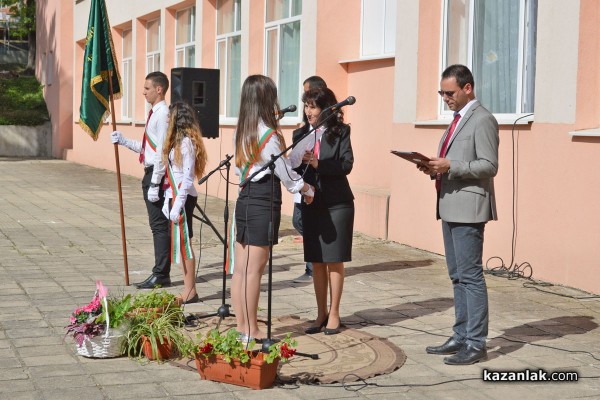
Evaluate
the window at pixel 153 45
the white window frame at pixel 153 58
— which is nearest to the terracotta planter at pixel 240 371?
the white window frame at pixel 153 58

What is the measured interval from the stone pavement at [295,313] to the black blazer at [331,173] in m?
1.07

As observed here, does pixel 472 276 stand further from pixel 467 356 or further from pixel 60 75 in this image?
pixel 60 75

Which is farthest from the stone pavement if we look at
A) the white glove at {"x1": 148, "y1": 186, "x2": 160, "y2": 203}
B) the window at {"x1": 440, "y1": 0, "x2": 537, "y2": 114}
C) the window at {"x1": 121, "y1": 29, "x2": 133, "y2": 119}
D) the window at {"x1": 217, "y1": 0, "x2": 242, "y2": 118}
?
the window at {"x1": 121, "y1": 29, "x2": 133, "y2": 119}

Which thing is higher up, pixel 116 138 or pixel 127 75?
pixel 127 75

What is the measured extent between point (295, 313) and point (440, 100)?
478 cm

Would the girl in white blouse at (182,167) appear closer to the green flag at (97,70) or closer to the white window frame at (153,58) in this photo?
the green flag at (97,70)

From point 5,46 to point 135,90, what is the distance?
29.2 meters

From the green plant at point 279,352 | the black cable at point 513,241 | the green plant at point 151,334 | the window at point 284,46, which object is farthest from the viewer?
the window at point 284,46

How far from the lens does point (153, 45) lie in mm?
25359

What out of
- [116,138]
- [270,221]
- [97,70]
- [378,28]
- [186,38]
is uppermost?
[186,38]

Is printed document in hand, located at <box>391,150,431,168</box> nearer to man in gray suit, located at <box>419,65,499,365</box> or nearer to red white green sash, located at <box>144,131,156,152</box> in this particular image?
man in gray suit, located at <box>419,65,499,365</box>

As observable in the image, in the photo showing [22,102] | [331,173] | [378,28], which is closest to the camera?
[331,173]

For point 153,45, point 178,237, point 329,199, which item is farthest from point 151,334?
point 153,45

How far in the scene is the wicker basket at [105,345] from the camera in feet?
21.0
